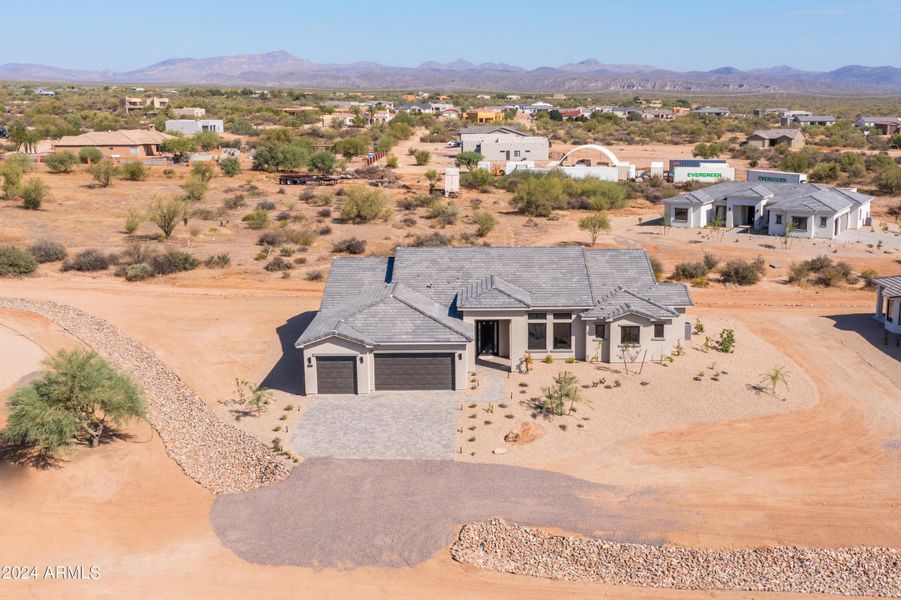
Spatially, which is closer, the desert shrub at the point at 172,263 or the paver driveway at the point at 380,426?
the paver driveway at the point at 380,426

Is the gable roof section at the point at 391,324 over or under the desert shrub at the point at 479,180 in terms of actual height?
under

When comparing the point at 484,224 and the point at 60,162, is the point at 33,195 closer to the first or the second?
the point at 60,162

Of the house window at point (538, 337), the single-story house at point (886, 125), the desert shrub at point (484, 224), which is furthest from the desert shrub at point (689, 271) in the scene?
the single-story house at point (886, 125)

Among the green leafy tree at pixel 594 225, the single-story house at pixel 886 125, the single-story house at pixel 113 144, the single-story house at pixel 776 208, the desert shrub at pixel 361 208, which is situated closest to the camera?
the green leafy tree at pixel 594 225

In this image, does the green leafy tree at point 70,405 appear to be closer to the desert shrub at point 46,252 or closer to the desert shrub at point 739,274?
the desert shrub at point 46,252

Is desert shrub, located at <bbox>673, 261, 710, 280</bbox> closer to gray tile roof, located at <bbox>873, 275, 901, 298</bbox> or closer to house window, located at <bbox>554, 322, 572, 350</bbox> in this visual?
gray tile roof, located at <bbox>873, 275, 901, 298</bbox>

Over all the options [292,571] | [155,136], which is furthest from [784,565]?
[155,136]
